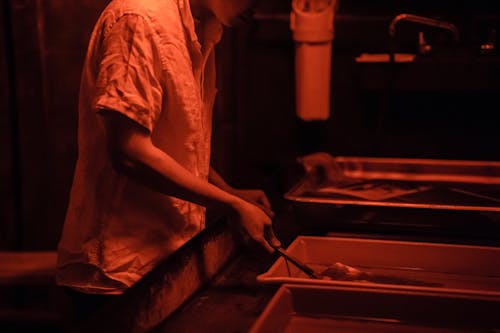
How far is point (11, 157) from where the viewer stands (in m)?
3.34

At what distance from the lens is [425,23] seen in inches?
135

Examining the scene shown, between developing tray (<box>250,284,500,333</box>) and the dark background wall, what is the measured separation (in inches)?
83.1

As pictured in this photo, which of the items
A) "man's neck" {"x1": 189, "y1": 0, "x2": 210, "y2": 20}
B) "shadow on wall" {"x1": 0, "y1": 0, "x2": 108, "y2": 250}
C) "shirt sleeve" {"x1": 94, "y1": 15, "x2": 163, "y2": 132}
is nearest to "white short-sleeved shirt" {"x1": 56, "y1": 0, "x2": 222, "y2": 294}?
"shirt sleeve" {"x1": 94, "y1": 15, "x2": 163, "y2": 132}

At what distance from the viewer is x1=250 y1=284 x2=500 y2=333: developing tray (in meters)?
1.53

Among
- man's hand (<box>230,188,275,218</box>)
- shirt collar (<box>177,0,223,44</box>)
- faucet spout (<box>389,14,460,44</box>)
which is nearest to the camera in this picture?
shirt collar (<box>177,0,223,44</box>)

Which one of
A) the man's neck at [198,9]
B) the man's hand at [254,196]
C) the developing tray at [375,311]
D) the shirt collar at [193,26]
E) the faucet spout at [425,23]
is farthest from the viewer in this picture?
the faucet spout at [425,23]

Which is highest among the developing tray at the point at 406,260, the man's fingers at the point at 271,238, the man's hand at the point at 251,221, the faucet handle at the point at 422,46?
the faucet handle at the point at 422,46

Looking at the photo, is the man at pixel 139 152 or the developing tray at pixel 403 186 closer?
the man at pixel 139 152

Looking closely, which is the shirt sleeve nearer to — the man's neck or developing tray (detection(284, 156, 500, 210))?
the man's neck

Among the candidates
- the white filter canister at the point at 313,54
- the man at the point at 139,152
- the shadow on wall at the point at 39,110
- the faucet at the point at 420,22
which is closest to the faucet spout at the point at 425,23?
the faucet at the point at 420,22

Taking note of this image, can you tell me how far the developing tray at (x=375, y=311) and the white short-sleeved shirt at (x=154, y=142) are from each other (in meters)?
0.45

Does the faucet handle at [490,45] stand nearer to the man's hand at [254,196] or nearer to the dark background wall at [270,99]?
the dark background wall at [270,99]

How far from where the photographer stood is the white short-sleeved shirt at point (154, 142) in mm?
1635

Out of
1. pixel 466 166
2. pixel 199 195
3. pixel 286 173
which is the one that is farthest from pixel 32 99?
pixel 466 166
